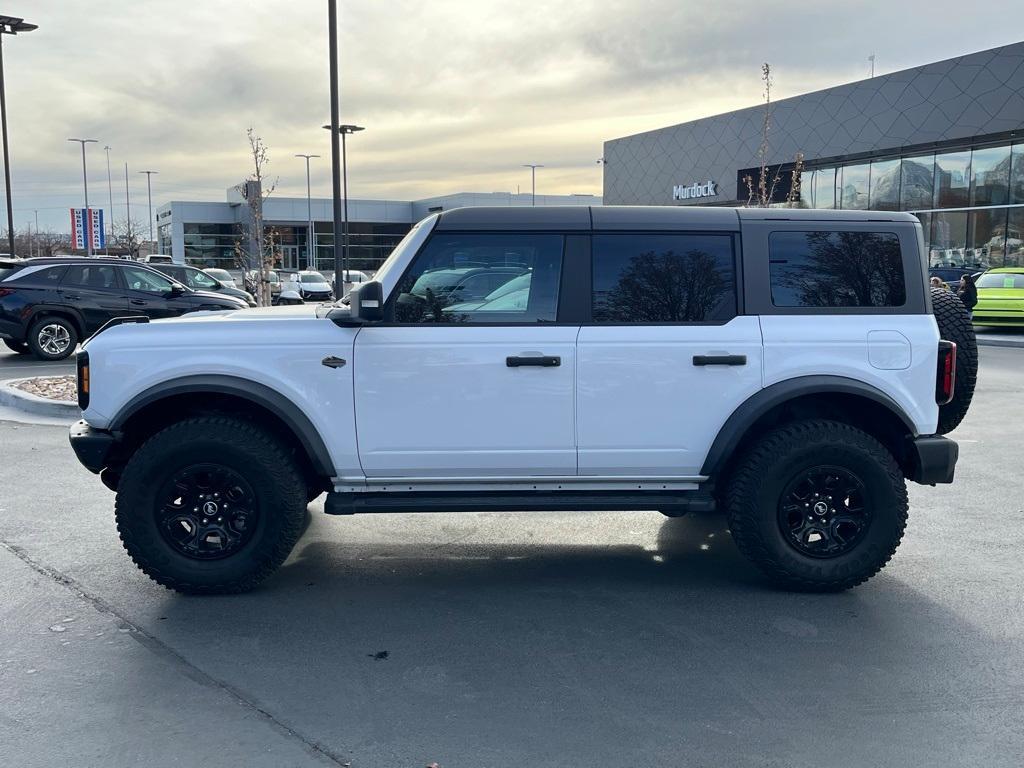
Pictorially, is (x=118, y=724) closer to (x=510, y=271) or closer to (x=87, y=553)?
(x=87, y=553)

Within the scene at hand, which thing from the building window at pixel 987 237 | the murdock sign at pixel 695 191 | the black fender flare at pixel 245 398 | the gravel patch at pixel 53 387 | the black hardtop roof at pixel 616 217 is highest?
the murdock sign at pixel 695 191

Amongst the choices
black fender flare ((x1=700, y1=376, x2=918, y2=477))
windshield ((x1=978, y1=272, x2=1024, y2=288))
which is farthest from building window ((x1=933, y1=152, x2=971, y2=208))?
black fender flare ((x1=700, y1=376, x2=918, y2=477))

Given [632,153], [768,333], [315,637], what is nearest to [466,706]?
[315,637]

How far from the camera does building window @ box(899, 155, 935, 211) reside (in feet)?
112

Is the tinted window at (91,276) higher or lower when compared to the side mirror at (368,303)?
higher

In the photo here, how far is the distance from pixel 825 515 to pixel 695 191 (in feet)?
142

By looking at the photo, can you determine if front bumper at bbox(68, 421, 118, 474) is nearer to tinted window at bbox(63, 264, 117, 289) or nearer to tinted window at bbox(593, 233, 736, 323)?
tinted window at bbox(593, 233, 736, 323)

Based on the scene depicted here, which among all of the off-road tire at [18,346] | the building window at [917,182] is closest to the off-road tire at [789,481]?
the off-road tire at [18,346]

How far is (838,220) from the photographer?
511 cm

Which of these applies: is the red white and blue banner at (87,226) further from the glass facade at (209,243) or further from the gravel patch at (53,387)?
the gravel patch at (53,387)

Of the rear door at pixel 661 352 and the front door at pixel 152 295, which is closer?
the rear door at pixel 661 352

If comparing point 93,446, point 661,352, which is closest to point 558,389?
point 661,352

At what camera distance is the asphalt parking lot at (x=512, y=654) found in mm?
3463

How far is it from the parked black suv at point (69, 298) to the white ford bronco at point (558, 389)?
1212cm
